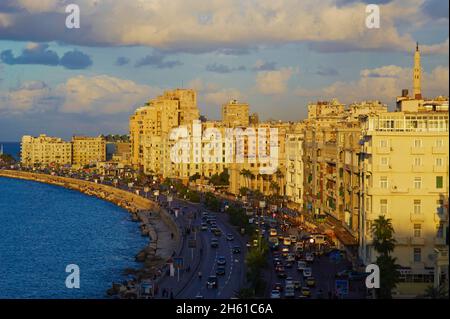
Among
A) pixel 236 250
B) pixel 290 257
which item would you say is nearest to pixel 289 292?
pixel 290 257

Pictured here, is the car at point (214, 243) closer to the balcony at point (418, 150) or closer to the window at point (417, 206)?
the window at point (417, 206)

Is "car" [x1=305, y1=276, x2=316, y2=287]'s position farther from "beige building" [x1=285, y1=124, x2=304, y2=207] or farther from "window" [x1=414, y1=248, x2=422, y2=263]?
"beige building" [x1=285, y1=124, x2=304, y2=207]

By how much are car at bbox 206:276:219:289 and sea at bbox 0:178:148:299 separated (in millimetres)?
1980

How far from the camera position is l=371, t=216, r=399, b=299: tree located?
908cm

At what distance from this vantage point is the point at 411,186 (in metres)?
10.5

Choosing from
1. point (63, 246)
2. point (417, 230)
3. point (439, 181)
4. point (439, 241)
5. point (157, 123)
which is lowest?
point (63, 246)

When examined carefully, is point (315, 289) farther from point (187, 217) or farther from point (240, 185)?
point (240, 185)

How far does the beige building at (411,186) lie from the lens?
10320 millimetres

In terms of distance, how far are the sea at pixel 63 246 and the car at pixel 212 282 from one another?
198cm

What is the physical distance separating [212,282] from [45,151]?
54.0 m

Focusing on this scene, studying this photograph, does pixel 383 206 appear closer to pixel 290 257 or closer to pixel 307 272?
pixel 307 272

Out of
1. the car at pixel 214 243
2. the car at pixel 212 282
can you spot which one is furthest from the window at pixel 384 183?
the car at pixel 214 243

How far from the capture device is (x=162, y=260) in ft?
52.0
